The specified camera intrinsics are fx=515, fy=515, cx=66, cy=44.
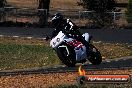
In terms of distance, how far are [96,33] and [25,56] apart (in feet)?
50.0

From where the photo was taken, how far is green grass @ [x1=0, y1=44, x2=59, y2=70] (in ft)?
80.6

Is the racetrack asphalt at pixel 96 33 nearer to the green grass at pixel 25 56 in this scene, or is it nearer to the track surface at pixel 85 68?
the green grass at pixel 25 56

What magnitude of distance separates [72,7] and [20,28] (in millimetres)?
22173

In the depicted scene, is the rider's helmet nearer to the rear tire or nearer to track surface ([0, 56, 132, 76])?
the rear tire

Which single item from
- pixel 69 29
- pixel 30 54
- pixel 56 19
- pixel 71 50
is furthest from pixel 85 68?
pixel 56 19

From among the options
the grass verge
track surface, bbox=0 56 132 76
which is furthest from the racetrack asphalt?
track surface, bbox=0 56 132 76

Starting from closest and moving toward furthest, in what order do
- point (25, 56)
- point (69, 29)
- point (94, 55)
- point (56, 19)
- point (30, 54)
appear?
1. point (56, 19)
2. point (69, 29)
3. point (94, 55)
4. point (25, 56)
5. point (30, 54)

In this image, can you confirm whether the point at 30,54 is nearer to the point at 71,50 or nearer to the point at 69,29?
the point at 71,50

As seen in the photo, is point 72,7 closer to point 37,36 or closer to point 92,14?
point 92,14

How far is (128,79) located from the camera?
1306cm

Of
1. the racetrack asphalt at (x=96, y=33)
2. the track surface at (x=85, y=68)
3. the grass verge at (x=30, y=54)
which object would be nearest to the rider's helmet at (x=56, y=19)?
the track surface at (x=85, y=68)

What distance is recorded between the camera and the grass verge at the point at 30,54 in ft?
81.3

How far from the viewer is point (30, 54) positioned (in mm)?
27891

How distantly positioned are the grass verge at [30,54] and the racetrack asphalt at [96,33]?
18.3 ft
